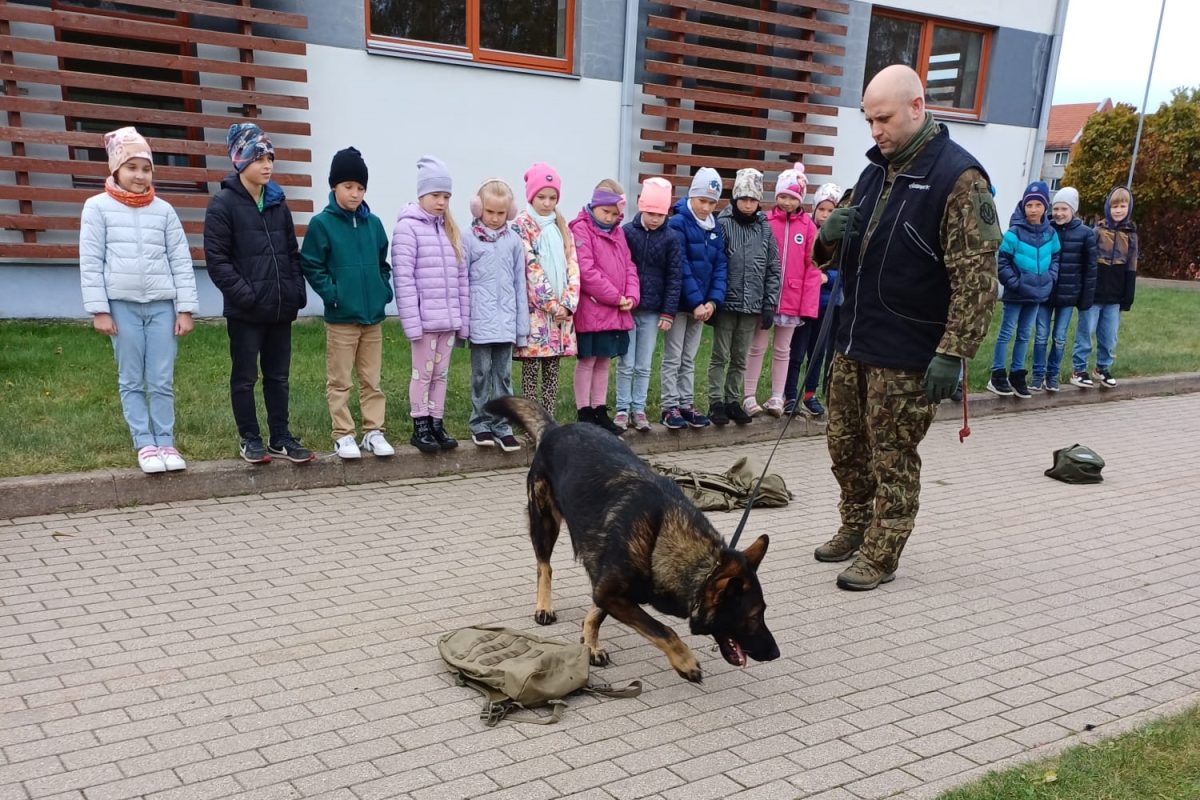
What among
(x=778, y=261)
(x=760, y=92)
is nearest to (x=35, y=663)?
(x=778, y=261)

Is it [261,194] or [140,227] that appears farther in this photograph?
[261,194]

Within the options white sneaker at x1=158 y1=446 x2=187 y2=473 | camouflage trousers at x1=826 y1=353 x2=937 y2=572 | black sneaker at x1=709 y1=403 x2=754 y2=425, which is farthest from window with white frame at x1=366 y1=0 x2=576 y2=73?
camouflage trousers at x1=826 y1=353 x2=937 y2=572

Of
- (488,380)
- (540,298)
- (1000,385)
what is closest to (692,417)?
(540,298)

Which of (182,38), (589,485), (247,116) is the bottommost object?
(589,485)

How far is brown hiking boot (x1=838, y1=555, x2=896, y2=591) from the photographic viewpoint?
521 cm

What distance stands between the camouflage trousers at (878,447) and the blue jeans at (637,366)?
2.77 metres

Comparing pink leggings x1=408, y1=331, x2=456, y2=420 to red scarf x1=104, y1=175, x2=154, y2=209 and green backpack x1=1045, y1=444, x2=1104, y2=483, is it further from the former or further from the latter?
green backpack x1=1045, y1=444, x2=1104, y2=483

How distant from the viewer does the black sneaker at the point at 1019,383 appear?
10664 mm

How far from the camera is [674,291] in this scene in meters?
7.95

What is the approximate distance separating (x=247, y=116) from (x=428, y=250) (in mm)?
5113

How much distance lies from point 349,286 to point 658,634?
153 inches

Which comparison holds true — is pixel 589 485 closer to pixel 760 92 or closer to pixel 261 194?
pixel 261 194

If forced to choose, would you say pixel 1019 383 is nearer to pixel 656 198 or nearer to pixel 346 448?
pixel 656 198

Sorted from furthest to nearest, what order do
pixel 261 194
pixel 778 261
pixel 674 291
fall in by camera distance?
pixel 778 261 → pixel 674 291 → pixel 261 194
